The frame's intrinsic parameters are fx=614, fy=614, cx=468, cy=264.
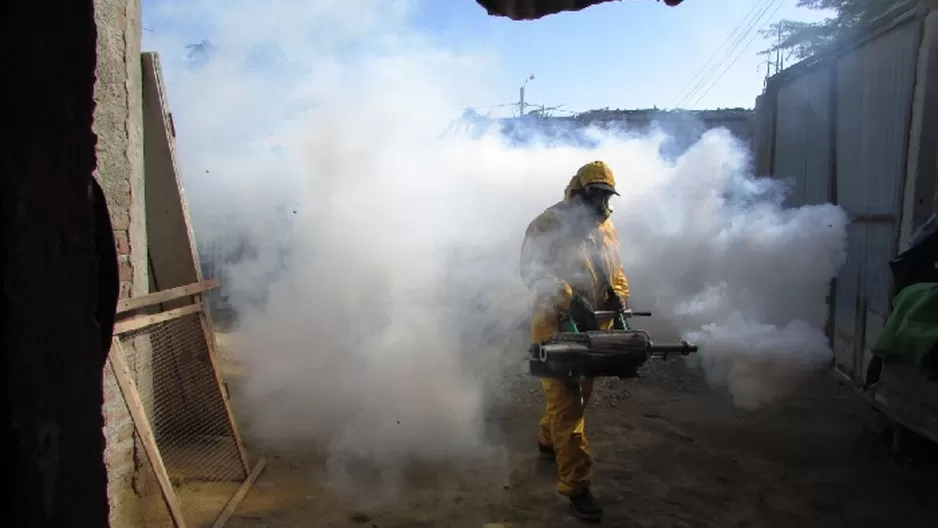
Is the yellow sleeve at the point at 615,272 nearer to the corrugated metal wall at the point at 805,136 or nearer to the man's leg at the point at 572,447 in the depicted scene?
the man's leg at the point at 572,447

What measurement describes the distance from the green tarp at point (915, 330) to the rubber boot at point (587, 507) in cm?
202

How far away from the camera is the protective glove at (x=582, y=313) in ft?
→ 12.9

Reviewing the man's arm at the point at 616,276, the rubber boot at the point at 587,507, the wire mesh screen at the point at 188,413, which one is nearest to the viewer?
the rubber boot at the point at 587,507

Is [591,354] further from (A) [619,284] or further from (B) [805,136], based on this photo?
(B) [805,136]

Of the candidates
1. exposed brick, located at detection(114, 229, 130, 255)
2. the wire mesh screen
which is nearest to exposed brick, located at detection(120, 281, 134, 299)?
exposed brick, located at detection(114, 229, 130, 255)

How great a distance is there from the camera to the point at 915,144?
189 inches

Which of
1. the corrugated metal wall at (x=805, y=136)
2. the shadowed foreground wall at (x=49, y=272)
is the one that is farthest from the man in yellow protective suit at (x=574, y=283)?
the corrugated metal wall at (x=805, y=136)

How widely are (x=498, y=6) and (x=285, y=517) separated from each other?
→ 3316mm

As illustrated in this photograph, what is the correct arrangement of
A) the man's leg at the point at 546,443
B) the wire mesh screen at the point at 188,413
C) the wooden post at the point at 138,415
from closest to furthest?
the wooden post at the point at 138,415 < the wire mesh screen at the point at 188,413 < the man's leg at the point at 546,443

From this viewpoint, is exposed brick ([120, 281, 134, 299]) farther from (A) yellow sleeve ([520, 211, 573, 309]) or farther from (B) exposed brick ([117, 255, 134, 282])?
(A) yellow sleeve ([520, 211, 573, 309])

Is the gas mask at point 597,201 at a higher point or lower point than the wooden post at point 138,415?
higher

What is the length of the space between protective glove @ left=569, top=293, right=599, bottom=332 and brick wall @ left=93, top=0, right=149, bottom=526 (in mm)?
2633

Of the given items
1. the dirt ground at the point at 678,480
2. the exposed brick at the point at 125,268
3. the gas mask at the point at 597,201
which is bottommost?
the dirt ground at the point at 678,480

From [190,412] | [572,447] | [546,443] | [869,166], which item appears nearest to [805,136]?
[869,166]
